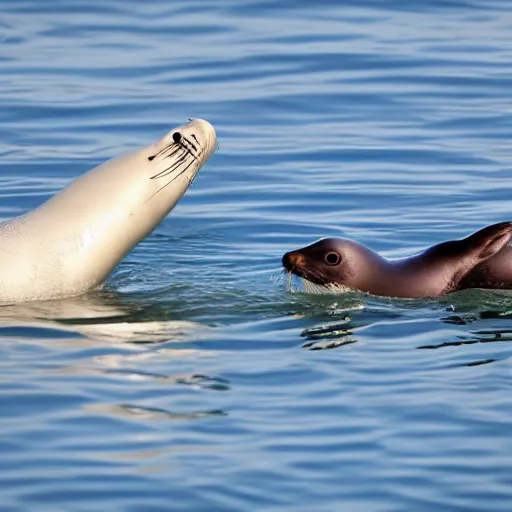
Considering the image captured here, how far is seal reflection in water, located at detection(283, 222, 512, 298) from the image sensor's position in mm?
10391

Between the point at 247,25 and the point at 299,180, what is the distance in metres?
8.01

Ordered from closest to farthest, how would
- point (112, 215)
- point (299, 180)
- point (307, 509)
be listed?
point (307, 509) → point (112, 215) → point (299, 180)

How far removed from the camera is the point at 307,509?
6719 mm

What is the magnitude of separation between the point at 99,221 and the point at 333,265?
1.60m

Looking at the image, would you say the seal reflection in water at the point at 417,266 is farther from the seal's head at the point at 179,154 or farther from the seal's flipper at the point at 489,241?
the seal's head at the point at 179,154

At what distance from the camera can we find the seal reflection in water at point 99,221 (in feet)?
34.4

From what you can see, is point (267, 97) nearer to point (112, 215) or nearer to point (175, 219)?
point (175, 219)

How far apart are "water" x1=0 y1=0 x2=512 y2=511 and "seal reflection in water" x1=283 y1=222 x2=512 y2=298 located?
140mm

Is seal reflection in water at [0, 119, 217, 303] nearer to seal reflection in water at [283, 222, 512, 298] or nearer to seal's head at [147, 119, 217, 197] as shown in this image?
seal's head at [147, 119, 217, 197]

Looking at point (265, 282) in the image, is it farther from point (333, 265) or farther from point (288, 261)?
point (333, 265)

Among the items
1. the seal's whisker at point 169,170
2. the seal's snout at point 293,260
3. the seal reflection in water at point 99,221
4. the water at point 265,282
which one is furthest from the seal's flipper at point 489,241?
the seal's whisker at point 169,170

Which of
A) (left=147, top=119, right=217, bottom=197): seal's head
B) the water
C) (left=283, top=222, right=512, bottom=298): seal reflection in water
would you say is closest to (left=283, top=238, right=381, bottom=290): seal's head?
(left=283, top=222, right=512, bottom=298): seal reflection in water

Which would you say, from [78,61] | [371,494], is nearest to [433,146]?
[78,61]

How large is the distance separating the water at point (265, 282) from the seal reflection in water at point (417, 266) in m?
0.14
